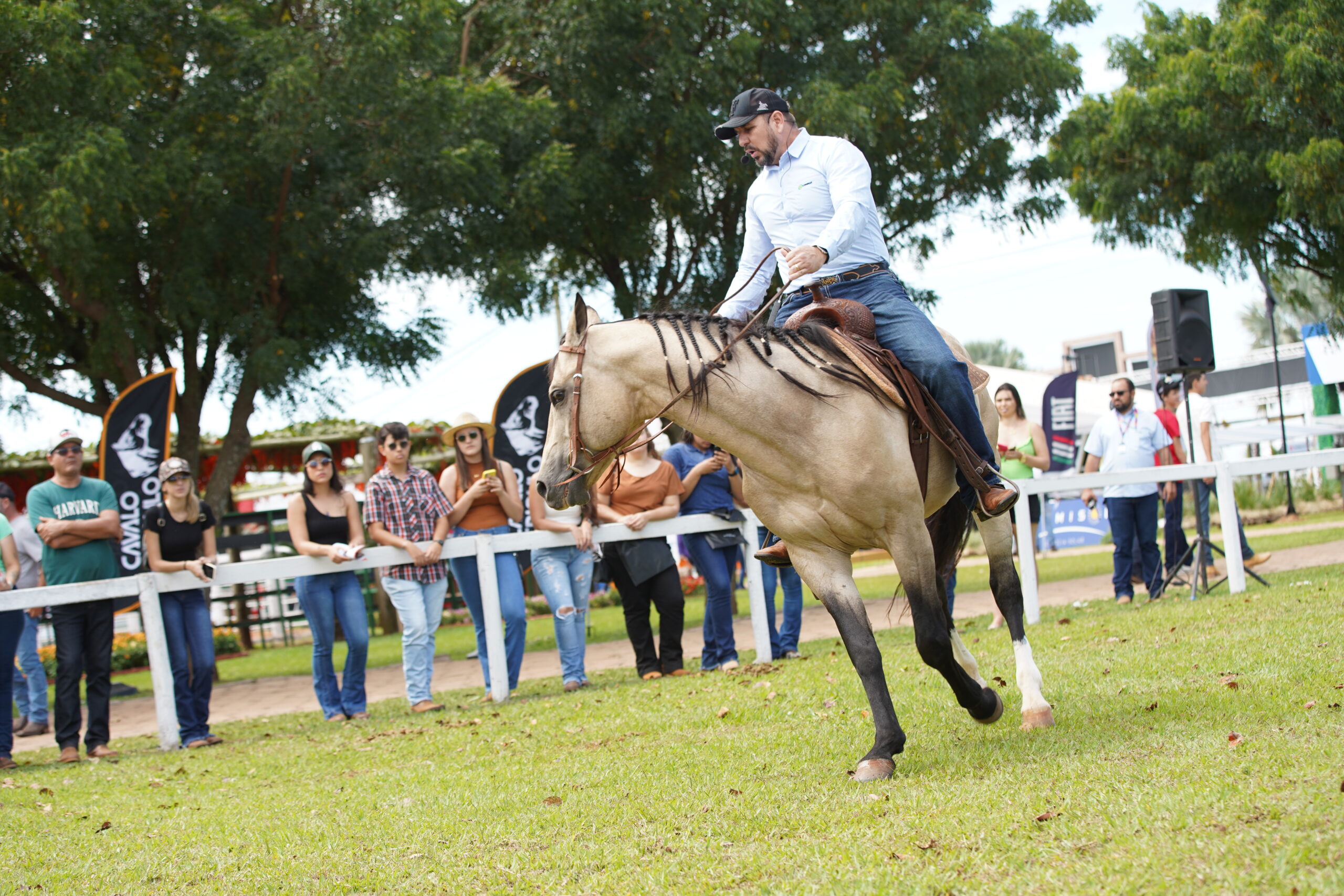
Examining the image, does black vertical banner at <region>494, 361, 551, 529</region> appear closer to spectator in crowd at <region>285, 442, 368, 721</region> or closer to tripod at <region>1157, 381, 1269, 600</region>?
spectator in crowd at <region>285, 442, 368, 721</region>

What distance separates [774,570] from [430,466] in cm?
1353

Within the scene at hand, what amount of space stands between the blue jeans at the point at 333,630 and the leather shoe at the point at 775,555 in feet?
14.4

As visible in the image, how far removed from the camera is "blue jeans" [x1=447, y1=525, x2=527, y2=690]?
9.23 meters

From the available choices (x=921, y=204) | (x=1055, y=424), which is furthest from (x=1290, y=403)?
(x=921, y=204)

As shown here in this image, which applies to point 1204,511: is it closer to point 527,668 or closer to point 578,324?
point 527,668

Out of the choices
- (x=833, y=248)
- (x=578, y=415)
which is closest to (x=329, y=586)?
(x=578, y=415)

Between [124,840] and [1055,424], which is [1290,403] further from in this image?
[124,840]

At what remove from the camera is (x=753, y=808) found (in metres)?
4.18

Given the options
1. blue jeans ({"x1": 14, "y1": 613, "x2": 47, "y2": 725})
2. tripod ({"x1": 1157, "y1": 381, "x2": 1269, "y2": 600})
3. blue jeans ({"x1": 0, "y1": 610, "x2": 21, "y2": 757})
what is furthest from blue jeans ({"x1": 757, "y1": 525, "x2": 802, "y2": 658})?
blue jeans ({"x1": 14, "y1": 613, "x2": 47, "y2": 725})

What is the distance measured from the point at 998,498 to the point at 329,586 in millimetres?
5856

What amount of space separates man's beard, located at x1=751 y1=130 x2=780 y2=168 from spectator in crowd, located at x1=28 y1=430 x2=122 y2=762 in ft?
19.6

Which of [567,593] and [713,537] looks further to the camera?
[713,537]

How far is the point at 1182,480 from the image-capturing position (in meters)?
10.4

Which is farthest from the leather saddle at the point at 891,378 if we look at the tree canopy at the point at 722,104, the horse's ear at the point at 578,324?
the tree canopy at the point at 722,104
